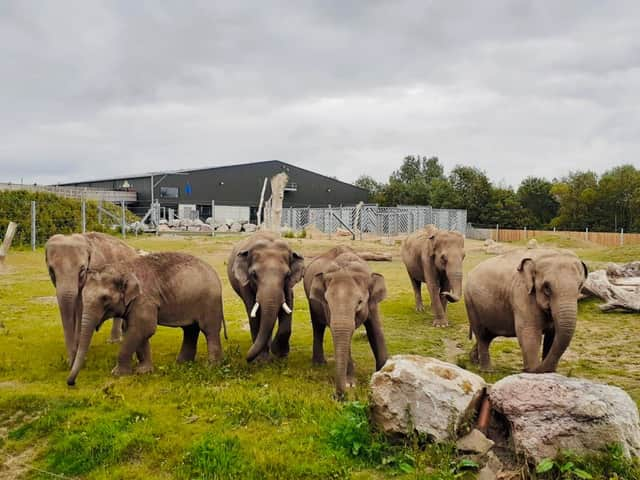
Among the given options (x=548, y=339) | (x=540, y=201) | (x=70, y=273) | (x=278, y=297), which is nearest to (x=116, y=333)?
(x=70, y=273)

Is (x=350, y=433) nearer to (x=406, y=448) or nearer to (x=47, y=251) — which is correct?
(x=406, y=448)

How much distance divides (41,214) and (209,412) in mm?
25351

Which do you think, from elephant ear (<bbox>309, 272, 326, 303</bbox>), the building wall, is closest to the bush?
elephant ear (<bbox>309, 272, 326, 303</bbox>)

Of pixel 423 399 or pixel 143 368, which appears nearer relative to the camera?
pixel 423 399

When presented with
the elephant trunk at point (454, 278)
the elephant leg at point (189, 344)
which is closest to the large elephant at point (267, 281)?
the elephant leg at point (189, 344)

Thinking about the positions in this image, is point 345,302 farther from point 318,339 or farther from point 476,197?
point 476,197

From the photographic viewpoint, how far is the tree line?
177 ft

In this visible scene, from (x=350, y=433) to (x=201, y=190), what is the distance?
55913mm

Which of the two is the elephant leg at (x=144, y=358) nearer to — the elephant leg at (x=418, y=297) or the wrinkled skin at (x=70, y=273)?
the wrinkled skin at (x=70, y=273)

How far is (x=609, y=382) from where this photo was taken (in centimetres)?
834

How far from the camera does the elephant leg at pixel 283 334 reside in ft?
30.3

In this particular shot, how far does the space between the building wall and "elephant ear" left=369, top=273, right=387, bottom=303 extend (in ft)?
170

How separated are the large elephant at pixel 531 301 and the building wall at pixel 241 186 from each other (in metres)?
51.5

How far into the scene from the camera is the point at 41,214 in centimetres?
2878
